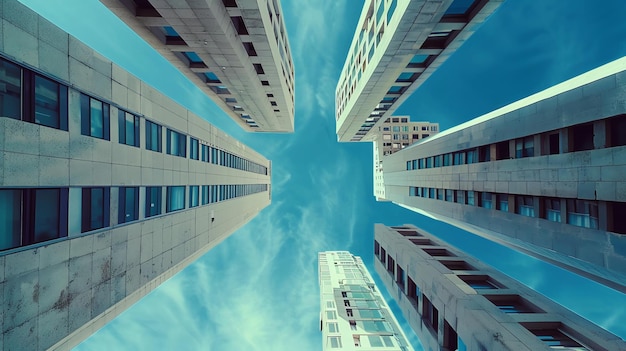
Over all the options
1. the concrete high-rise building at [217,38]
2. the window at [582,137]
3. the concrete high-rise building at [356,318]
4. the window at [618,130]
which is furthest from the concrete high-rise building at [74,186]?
the concrete high-rise building at [356,318]

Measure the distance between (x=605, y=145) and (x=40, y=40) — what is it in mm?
27969

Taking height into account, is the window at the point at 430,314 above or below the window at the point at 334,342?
above

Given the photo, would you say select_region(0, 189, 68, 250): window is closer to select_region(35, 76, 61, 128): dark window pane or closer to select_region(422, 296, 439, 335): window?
select_region(35, 76, 61, 128): dark window pane

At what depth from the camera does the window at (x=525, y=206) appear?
22641 mm

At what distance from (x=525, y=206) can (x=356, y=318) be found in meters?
42.6

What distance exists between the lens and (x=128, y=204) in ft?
52.5

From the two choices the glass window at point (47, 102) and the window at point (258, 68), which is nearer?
the glass window at point (47, 102)

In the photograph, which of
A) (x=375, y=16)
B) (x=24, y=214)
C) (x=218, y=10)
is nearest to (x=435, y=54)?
(x=375, y=16)

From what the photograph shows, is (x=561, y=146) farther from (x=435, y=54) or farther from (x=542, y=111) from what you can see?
(x=435, y=54)

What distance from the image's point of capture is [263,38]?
3109 centimetres

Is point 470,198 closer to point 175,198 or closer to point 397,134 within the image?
point 175,198

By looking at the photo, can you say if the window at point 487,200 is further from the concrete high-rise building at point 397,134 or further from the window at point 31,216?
the concrete high-rise building at point 397,134

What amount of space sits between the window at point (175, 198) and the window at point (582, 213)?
28251mm

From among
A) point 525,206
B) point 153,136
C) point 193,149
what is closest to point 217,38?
point 193,149
